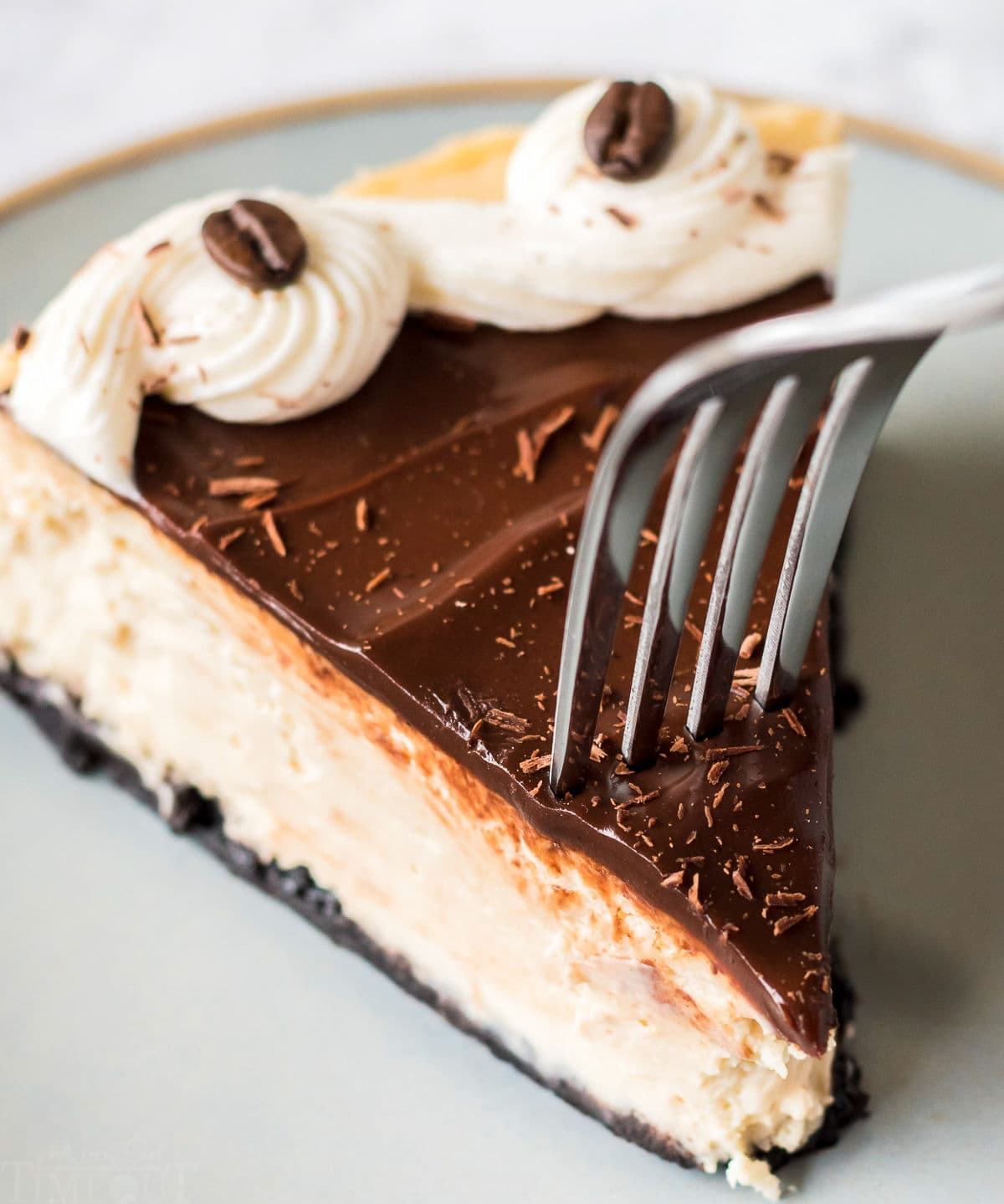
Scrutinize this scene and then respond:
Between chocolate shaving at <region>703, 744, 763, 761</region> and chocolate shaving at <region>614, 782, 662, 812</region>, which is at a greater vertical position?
chocolate shaving at <region>703, 744, 763, 761</region>

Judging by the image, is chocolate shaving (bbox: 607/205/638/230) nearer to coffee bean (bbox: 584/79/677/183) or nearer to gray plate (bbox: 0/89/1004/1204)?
coffee bean (bbox: 584/79/677/183)

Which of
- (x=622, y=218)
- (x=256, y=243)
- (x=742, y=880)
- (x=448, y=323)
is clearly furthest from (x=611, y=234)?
(x=742, y=880)

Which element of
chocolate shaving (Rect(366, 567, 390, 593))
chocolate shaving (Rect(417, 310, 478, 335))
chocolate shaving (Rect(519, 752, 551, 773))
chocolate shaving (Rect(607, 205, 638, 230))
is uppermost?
chocolate shaving (Rect(607, 205, 638, 230))

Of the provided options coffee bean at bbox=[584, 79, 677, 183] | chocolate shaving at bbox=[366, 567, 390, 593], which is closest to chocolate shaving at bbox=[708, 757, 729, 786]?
chocolate shaving at bbox=[366, 567, 390, 593]

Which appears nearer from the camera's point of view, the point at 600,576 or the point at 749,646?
the point at 600,576

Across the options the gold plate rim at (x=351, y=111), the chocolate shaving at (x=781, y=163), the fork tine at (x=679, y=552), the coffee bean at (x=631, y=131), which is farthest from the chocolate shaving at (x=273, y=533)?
the gold plate rim at (x=351, y=111)

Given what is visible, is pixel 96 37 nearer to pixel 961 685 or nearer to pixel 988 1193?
pixel 961 685

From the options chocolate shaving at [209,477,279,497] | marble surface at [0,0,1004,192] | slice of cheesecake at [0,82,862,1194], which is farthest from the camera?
marble surface at [0,0,1004,192]

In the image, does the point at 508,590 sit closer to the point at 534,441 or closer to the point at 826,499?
the point at 534,441
